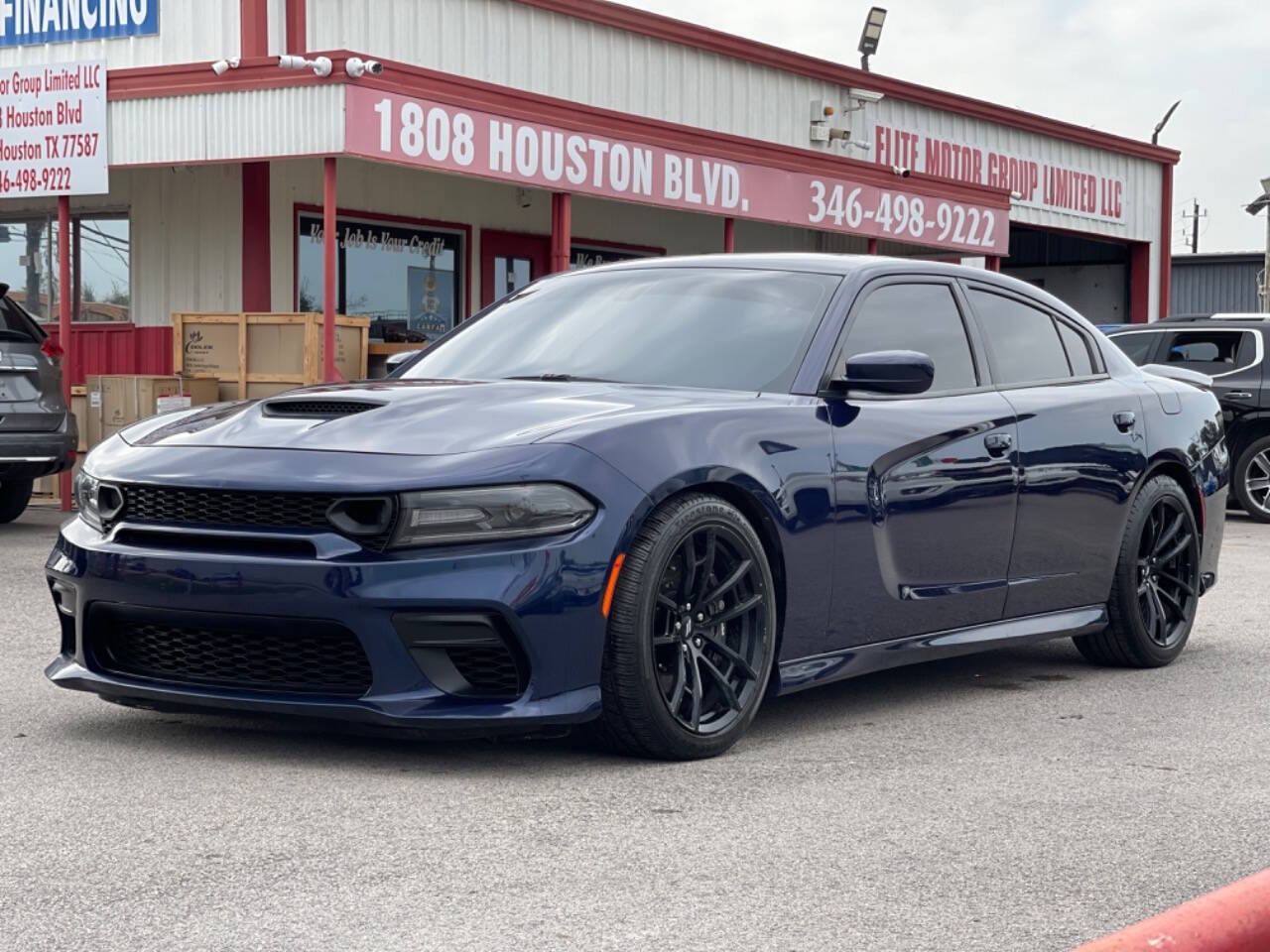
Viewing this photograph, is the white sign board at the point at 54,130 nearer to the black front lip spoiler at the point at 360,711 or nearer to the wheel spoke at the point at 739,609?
the black front lip spoiler at the point at 360,711

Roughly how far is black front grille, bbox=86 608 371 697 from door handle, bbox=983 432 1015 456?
7.71 ft

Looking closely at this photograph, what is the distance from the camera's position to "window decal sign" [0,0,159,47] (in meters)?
15.9

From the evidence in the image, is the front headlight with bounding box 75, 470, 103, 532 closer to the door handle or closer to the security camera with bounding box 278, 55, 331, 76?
the door handle

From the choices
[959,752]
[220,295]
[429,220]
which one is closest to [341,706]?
[959,752]

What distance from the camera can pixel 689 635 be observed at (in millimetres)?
4945

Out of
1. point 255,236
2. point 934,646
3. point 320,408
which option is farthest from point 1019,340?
point 255,236

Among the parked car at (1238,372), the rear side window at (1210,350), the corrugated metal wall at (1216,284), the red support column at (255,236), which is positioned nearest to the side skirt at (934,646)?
the parked car at (1238,372)

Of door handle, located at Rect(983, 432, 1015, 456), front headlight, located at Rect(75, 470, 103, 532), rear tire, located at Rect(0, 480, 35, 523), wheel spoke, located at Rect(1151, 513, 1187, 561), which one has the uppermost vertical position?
door handle, located at Rect(983, 432, 1015, 456)

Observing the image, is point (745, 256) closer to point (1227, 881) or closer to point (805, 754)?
point (805, 754)

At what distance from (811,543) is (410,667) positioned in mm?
1299

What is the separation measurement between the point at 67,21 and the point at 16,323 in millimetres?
4985

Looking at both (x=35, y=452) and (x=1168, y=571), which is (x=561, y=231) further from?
(x=1168, y=571)

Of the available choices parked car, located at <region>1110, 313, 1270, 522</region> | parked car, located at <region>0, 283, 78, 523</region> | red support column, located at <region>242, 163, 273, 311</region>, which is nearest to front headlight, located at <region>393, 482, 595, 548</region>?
parked car, located at <region>0, 283, 78, 523</region>

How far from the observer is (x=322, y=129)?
12.8 m
